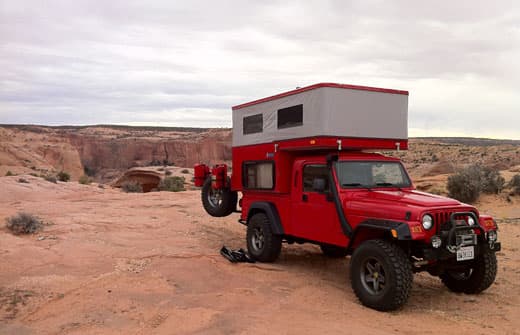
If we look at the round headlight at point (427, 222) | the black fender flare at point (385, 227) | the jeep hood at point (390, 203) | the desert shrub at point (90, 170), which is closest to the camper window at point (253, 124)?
the jeep hood at point (390, 203)

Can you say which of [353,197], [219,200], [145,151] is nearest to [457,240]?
[353,197]

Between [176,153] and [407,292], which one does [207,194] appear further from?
[176,153]

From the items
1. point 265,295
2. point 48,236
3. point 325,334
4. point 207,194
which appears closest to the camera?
point 325,334

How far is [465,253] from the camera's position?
6.45 meters

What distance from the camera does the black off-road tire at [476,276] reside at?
693cm

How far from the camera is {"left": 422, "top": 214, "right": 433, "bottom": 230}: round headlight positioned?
625cm

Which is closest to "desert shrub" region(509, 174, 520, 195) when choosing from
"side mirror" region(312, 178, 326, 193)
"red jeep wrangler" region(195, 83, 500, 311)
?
"red jeep wrangler" region(195, 83, 500, 311)

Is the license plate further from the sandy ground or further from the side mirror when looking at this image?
the side mirror

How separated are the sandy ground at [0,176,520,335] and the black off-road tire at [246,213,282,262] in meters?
0.26

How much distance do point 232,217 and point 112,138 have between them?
67.2 meters

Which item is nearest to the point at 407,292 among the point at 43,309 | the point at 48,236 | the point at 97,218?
the point at 43,309

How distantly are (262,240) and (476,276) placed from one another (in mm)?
3645

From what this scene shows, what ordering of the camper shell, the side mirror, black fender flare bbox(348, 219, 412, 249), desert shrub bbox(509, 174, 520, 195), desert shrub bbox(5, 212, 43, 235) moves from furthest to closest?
desert shrub bbox(509, 174, 520, 195) → desert shrub bbox(5, 212, 43, 235) → the camper shell → the side mirror → black fender flare bbox(348, 219, 412, 249)

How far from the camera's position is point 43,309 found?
617 centimetres
